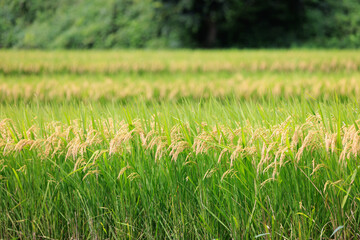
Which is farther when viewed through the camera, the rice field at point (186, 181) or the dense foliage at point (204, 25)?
the dense foliage at point (204, 25)

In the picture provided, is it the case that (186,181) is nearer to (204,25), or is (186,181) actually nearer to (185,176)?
(185,176)

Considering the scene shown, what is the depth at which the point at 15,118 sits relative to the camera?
2.54m

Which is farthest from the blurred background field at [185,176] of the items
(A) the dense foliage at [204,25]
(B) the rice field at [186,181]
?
(A) the dense foliage at [204,25]

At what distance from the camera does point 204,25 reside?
19.2 metres

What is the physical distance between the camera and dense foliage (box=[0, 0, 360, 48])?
57.3 feet

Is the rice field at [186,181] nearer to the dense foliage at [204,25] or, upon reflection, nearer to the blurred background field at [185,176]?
the blurred background field at [185,176]

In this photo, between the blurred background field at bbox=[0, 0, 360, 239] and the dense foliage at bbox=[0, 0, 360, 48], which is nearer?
the blurred background field at bbox=[0, 0, 360, 239]

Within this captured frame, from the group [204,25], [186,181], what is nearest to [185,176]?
[186,181]

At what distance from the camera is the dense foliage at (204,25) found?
17.5 metres

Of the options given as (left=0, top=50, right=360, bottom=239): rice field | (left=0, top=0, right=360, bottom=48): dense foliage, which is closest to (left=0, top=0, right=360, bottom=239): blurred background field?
(left=0, top=50, right=360, bottom=239): rice field

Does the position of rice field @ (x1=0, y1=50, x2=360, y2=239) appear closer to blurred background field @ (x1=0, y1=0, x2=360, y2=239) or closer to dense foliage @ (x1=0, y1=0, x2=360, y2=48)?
blurred background field @ (x1=0, y1=0, x2=360, y2=239)

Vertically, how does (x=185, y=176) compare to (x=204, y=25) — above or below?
below

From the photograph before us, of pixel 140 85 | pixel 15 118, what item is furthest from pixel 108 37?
pixel 15 118

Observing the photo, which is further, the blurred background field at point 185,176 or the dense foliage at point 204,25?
the dense foliage at point 204,25
